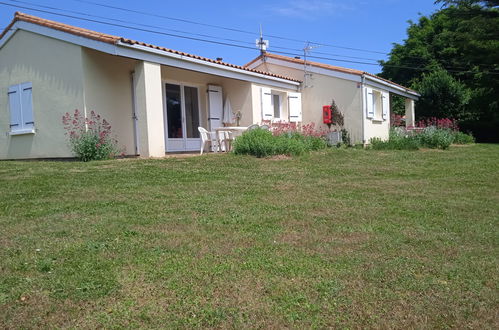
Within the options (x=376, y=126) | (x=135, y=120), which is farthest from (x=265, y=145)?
(x=376, y=126)

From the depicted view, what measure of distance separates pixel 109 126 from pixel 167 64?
2.04 metres

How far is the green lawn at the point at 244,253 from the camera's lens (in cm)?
270

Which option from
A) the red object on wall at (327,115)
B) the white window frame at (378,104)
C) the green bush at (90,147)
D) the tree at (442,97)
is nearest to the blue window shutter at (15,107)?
the green bush at (90,147)

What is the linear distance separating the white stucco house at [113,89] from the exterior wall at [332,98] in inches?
19.6

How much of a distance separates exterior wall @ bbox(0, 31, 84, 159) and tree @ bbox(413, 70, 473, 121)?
55.9 ft

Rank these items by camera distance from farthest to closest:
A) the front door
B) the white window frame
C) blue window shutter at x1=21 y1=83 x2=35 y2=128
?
the white window frame
the front door
blue window shutter at x1=21 y1=83 x2=35 y2=128

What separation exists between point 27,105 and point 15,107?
58 cm

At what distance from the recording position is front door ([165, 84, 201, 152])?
12.4m

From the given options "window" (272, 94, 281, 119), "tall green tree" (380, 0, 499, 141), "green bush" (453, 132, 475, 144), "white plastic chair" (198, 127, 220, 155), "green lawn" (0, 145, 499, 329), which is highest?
"tall green tree" (380, 0, 499, 141)

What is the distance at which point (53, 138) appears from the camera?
33.9 ft

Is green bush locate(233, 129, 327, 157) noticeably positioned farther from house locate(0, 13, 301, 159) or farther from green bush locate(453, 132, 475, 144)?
green bush locate(453, 132, 475, 144)

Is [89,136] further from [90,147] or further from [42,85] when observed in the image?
[42,85]

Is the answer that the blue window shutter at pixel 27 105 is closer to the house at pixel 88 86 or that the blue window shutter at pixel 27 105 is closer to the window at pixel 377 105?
the house at pixel 88 86

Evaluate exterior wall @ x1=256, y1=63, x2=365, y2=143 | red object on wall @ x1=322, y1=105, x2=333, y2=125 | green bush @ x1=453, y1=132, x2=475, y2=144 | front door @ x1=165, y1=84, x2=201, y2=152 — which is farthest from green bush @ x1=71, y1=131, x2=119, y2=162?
green bush @ x1=453, y1=132, x2=475, y2=144
